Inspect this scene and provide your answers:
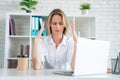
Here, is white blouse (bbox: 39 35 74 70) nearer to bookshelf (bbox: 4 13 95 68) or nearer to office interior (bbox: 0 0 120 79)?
bookshelf (bbox: 4 13 95 68)

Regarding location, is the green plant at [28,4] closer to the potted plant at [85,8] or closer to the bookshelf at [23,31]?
the bookshelf at [23,31]

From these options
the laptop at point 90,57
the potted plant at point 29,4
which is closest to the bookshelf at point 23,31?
the potted plant at point 29,4

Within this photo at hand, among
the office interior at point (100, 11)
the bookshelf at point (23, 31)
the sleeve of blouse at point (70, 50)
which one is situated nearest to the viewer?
the sleeve of blouse at point (70, 50)

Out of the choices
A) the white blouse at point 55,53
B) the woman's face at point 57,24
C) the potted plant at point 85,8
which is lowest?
the white blouse at point 55,53

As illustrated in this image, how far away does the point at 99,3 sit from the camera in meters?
3.88

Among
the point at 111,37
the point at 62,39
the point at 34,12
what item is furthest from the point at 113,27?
the point at 62,39

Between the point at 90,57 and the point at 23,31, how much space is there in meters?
2.60

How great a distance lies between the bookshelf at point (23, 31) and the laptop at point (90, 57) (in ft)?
7.08

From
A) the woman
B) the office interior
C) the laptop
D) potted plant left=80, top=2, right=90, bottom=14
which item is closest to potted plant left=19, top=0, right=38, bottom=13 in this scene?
the office interior

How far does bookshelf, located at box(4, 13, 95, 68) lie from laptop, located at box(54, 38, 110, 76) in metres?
2.16

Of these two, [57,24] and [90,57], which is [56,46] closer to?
[57,24]

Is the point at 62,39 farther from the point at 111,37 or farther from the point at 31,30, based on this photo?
the point at 111,37

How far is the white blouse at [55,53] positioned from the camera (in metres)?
2.35

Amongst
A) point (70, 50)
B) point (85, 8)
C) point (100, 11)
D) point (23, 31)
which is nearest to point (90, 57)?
point (70, 50)
